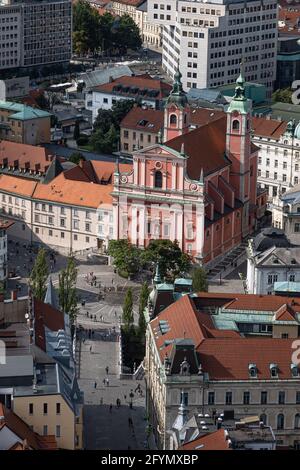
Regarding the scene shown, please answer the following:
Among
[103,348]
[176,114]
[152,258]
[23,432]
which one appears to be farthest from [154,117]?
[23,432]

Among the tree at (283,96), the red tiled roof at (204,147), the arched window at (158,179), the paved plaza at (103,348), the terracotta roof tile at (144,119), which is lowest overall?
the paved plaza at (103,348)

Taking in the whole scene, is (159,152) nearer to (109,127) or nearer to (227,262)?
(227,262)

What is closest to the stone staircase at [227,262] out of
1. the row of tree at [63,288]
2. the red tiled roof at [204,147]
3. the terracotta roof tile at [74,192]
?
the red tiled roof at [204,147]

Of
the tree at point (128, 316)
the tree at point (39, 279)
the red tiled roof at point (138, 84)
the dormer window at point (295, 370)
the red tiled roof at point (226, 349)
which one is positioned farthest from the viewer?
the red tiled roof at point (138, 84)

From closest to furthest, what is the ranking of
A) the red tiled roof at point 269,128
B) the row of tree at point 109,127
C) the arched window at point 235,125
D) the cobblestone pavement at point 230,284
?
the cobblestone pavement at point 230,284 < the arched window at point 235,125 < the red tiled roof at point 269,128 < the row of tree at point 109,127

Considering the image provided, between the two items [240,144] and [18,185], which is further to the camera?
[18,185]

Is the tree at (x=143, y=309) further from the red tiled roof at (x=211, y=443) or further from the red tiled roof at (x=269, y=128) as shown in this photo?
the red tiled roof at (x=269, y=128)

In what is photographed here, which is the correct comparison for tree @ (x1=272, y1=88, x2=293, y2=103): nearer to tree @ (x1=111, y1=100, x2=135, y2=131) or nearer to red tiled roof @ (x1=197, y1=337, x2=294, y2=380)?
tree @ (x1=111, y1=100, x2=135, y2=131)

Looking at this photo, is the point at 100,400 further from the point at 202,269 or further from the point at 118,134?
the point at 118,134
